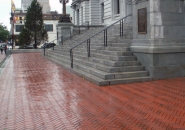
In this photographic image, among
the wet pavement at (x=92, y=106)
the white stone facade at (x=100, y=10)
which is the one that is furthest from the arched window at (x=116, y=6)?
the wet pavement at (x=92, y=106)

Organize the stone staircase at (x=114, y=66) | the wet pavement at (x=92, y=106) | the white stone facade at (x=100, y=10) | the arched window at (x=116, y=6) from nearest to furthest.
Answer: the wet pavement at (x=92, y=106) < the stone staircase at (x=114, y=66) < the white stone facade at (x=100, y=10) < the arched window at (x=116, y=6)

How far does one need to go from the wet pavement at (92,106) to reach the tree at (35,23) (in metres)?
30.1

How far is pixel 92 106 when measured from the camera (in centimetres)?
788

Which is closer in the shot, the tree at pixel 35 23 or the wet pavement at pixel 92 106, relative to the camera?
the wet pavement at pixel 92 106

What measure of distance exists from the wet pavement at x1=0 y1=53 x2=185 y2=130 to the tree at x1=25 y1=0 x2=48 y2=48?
1187 inches

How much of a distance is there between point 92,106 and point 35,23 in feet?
114

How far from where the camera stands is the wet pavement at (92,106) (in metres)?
6.30

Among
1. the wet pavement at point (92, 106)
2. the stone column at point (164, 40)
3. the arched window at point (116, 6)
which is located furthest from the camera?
the arched window at point (116, 6)

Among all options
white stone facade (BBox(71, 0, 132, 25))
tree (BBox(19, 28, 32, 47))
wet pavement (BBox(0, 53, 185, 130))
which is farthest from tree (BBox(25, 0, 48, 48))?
wet pavement (BBox(0, 53, 185, 130))

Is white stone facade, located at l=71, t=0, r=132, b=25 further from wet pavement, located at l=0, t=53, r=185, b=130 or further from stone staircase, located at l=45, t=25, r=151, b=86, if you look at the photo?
wet pavement, located at l=0, t=53, r=185, b=130

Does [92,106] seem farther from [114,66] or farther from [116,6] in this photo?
[116,6]

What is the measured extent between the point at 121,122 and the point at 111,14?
22.5 metres

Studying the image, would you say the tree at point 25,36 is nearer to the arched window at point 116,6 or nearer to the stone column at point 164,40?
the arched window at point 116,6

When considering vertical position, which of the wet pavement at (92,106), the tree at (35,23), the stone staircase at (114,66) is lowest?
the wet pavement at (92,106)
